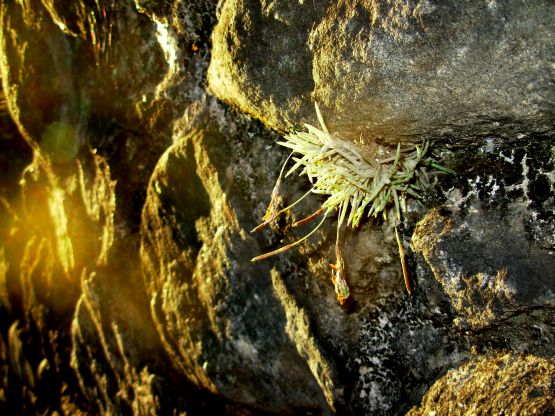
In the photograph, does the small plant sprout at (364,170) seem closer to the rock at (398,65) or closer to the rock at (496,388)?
the rock at (398,65)

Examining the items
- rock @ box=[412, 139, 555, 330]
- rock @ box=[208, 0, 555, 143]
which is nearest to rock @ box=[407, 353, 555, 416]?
rock @ box=[412, 139, 555, 330]

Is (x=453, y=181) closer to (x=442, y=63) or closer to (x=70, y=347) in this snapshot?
(x=442, y=63)

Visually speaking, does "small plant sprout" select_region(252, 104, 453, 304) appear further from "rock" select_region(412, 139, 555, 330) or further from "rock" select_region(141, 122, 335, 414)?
"rock" select_region(141, 122, 335, 414)

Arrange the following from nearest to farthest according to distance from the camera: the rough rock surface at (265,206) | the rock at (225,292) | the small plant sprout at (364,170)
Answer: the rough rock surface at (265,206)
the small plant sprout at (364,170)
the rock at (225,292)

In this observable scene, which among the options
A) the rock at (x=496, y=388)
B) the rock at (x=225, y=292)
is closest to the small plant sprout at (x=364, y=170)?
the rock at (x=496, y=388)

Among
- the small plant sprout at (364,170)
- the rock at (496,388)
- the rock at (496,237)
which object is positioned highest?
the small plant sprout at (364,170)

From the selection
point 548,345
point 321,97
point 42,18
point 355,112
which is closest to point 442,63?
point 355,112

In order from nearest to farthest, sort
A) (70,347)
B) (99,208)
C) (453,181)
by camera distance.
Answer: (453,181) < (99,208) < (70,347)
